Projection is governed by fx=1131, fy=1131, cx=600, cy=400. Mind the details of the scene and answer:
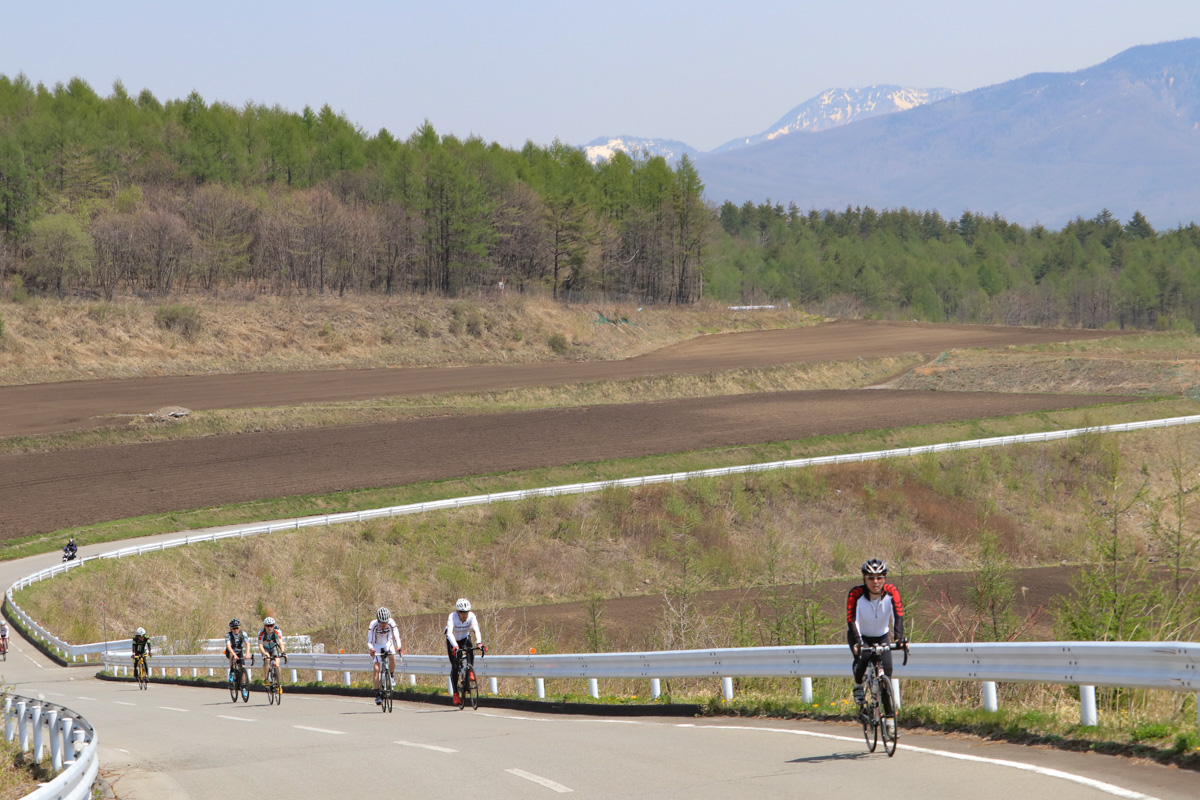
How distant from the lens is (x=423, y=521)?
147 feet

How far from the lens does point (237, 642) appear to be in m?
24.6

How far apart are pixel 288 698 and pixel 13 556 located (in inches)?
872

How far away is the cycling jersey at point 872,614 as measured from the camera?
11.4m

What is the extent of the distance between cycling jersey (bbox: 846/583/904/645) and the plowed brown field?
128 feet

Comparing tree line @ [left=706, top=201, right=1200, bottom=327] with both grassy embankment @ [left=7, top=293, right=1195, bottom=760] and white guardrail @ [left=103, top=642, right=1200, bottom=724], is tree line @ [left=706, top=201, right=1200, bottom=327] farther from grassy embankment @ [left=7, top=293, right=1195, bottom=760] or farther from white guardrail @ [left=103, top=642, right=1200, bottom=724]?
white guardrail @ [left=103, top=642, right=1200, bottom=724]

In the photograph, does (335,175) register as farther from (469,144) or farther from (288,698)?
(288,698)

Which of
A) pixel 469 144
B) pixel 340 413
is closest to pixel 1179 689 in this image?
pixel 340 413

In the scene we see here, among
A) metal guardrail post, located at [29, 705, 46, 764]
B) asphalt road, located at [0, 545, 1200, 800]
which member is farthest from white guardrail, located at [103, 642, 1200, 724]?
metal guardrail post, located at [29, 705, 46, 764]

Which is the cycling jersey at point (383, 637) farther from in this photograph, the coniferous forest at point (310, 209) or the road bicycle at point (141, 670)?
the coniferous forest at point (310, 209)

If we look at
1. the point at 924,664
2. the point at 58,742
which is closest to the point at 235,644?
the point at 58,742

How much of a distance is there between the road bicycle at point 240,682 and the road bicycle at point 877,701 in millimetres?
17210

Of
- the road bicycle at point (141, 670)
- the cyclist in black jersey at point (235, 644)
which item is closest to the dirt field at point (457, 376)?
the road bicycle at point (141, 670)

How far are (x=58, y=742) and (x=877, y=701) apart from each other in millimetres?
9627

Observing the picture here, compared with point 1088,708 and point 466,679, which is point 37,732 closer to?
point 466,679
